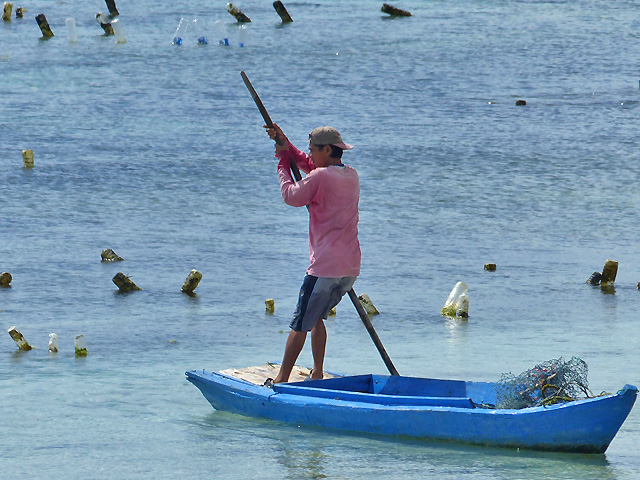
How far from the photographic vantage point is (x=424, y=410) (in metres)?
6.84

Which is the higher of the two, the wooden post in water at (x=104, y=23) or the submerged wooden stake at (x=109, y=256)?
the wooden post in water at (x=104, y=23)

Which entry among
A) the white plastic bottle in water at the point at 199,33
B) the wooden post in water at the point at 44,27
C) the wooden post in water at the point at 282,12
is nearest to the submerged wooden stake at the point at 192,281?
the white plastic bottle in water at the point at 199,33

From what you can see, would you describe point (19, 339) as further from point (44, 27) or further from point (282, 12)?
point (282, 12)

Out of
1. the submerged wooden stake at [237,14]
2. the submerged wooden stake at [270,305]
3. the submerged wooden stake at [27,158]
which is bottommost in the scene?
the submerged wooden stake at [270,305]

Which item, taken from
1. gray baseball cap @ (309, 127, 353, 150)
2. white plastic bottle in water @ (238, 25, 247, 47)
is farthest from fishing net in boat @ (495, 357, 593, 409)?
white plastic bottle in water @ (238, 25, 247, 47)

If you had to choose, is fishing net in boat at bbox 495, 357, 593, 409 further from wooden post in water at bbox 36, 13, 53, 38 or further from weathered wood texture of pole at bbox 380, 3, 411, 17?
weathered wood texture of pole at bbox 380, 3, 411, 17

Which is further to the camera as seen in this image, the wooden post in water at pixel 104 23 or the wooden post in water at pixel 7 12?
the wooden post in water at pixel 7 12

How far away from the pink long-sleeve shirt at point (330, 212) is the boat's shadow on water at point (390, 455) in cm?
100

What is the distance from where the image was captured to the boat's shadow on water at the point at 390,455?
649 cm

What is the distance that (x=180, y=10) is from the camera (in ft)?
106

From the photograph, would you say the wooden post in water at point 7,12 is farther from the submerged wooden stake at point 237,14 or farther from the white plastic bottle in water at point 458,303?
the white plastic bottle in water at point 458,303

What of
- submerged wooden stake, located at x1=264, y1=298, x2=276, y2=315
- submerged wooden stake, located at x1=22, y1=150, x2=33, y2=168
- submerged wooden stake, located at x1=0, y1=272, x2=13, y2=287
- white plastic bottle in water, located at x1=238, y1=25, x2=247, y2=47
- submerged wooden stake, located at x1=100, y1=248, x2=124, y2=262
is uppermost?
white plastic bottle in water, located at x1=238, y1=25, x2=247, y2=47

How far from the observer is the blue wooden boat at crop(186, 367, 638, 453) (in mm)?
6539

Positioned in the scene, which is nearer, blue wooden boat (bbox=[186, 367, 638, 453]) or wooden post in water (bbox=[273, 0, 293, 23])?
blue wooden boat (bbox=[186, 367, 638, 453])
